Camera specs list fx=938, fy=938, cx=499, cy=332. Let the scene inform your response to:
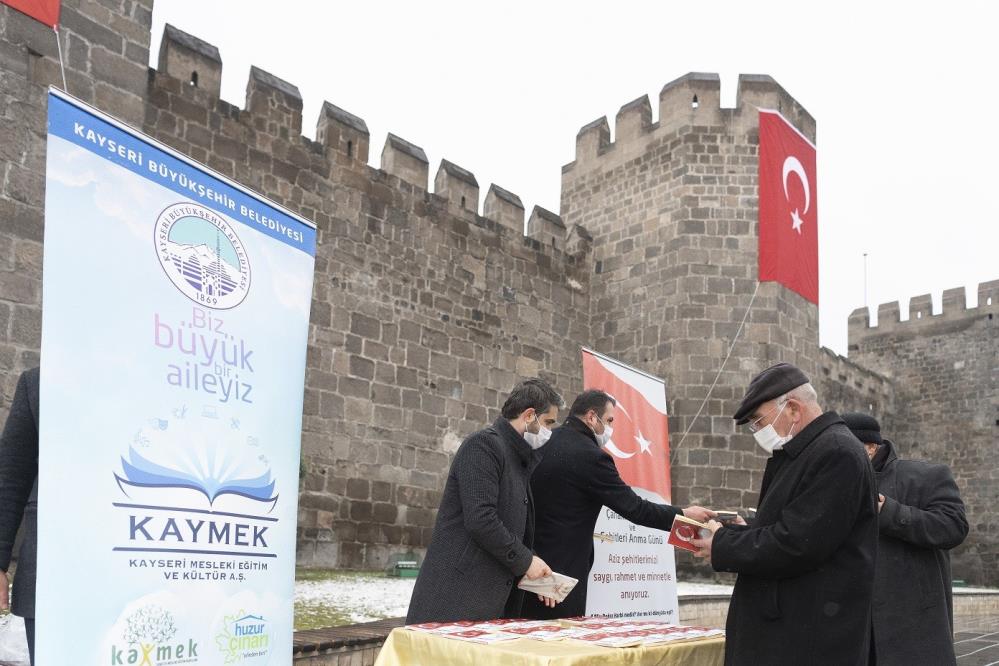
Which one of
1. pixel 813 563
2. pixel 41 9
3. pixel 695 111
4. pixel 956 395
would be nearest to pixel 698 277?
pixel 695 111

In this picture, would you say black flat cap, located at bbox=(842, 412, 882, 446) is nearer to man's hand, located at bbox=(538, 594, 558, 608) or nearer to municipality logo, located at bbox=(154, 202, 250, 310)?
man's hand, located at bbox=(538, 594, 558, 608)

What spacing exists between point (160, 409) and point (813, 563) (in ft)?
6.56

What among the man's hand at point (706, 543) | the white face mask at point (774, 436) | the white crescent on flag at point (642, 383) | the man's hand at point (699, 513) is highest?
the white crescent on flag at point (642, 383)

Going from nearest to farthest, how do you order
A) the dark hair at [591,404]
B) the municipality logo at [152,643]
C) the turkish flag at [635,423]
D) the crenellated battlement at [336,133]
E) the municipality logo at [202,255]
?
1. the municipality logo at [152,643]
2. the municipality logo at [202,255]
3. the dark hair at [591,404]
4. the turkish flag at [635,423]
5. the crenellated battlement at [336,133]

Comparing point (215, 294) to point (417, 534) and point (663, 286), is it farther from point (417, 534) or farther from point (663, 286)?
point (663, 286)

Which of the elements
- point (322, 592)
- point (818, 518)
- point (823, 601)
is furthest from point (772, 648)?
point (322, 592)

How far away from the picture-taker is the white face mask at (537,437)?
382 centimetres

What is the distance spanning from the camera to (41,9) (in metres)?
6.62

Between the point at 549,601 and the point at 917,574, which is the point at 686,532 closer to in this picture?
the point at 549,601

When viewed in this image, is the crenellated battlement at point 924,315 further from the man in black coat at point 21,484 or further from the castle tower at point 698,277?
the man in black coat at point 21,484

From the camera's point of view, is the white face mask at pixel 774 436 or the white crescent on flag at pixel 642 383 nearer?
the white face mask at pixel 774 436

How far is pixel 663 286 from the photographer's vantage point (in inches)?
480

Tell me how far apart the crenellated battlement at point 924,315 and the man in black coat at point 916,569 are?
715 inches

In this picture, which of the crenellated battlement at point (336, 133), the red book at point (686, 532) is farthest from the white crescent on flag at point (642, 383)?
the crenellated battlement at point (336, 133)
